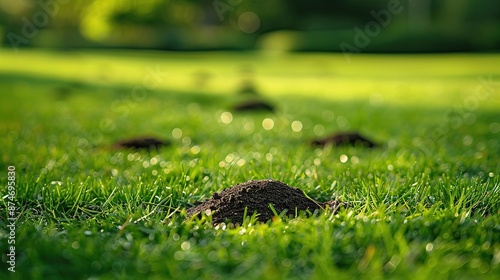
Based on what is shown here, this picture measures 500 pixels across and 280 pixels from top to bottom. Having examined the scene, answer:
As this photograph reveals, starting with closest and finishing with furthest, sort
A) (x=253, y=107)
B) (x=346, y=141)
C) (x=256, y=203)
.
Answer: (x=256, y=203) → (x=346, y=141) → (x=253, y=107)

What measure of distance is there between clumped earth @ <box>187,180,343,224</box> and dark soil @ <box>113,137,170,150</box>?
261 cm

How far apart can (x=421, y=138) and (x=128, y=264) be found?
5028mm

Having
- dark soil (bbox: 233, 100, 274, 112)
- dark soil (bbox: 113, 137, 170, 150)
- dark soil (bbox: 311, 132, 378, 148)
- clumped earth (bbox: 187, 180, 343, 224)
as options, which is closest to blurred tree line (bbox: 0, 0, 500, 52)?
dark soil (bbox: 233, 100, 274, 112)

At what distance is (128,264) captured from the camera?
270cm

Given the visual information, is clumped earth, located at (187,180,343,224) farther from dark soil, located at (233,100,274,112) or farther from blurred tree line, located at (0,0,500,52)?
Result: blurred tree line, located at (0,0,500,52)

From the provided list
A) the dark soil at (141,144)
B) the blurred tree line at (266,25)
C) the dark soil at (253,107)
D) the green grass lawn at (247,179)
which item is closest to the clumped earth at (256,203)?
the green grass lawn at (247,179)

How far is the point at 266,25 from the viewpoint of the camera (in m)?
41.7

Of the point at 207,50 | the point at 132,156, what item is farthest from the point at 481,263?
the point at 207,50

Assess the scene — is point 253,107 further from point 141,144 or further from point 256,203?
point 256,203

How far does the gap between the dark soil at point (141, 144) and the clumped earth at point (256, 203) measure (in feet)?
8.55

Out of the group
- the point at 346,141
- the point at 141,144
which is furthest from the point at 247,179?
the point at 346,141

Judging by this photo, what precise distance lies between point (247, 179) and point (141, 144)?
2090mm

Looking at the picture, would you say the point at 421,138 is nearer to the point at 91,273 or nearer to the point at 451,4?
the point at 91,273

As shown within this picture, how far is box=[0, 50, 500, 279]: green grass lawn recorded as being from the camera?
2701mm
